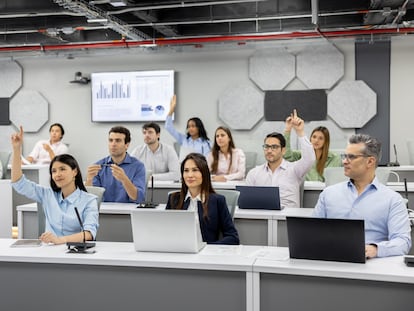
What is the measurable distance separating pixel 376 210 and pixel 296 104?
17.8 feet

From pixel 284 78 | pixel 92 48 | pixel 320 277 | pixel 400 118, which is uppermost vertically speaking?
pixel 92 48

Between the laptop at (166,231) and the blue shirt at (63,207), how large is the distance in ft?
1.94

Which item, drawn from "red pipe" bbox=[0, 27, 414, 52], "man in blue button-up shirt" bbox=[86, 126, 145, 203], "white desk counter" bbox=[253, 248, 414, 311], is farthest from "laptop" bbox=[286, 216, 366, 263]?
"red pipe" bbox=[0, 27, 414, 52]

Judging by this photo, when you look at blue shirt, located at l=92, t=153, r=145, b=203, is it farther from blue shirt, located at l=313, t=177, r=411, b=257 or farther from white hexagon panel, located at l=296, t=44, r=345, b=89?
white hexagon panel, located at l=296, t=44, r=345, b=89

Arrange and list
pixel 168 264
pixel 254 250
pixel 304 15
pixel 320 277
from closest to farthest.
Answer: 1. pixel 320 277
2. pixel 168 264
3. pixel 254 250
4. pixel 304 15

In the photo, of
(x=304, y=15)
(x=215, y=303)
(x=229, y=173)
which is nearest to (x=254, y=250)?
(x=215, y=303)

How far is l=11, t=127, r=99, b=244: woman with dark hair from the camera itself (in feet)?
9.23

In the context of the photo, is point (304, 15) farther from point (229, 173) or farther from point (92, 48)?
point (92, 48)

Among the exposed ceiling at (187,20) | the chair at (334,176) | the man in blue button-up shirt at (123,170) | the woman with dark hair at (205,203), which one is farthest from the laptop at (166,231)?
the exposed ceiling at (187,20)

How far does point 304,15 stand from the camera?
641 cm

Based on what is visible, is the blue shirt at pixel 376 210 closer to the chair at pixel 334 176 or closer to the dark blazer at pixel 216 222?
the dark blazer at pixel 216 222

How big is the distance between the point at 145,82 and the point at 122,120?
0.77m

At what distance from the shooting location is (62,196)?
288 centimetres

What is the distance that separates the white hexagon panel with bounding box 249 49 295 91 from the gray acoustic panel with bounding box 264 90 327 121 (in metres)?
0.16
